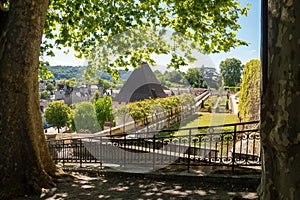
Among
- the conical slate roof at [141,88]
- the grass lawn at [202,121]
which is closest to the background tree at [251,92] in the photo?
the grass lawn at [202,121]

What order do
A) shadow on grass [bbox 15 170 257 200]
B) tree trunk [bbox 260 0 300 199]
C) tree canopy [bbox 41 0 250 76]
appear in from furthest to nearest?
tree canopy [bbox 41 0 250 76] → shadow on grass [bbox 15 170 257 200] → tree trunk [bbox 260 0 300 199]

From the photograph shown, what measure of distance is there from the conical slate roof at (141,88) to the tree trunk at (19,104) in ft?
35.9

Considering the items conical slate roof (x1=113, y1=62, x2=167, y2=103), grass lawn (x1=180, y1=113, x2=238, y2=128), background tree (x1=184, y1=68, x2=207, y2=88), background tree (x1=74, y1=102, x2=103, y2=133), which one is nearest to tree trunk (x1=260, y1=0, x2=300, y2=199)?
background tree (x1=184, y1=68, x2=207, y2=88)

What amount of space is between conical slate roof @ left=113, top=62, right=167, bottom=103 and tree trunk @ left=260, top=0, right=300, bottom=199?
14.2 meters

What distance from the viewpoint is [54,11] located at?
1022 centimetres

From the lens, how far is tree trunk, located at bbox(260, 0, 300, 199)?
88.2 inches

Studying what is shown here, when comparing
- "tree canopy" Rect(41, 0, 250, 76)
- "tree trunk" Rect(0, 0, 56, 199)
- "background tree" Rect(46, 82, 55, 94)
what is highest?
"background tree" Rect(46, 82, 55, 94)

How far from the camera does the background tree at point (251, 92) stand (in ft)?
46.6

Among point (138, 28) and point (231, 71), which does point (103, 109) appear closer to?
point (138, 28)

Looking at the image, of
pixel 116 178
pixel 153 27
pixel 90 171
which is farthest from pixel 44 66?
pixel 116 178

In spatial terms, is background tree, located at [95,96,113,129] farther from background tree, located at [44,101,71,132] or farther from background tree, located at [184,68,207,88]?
background tree, located at [44,101,71,132]

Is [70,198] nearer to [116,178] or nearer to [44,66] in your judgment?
[116,178]

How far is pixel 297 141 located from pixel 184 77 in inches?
436

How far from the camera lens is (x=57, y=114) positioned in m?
50.2
